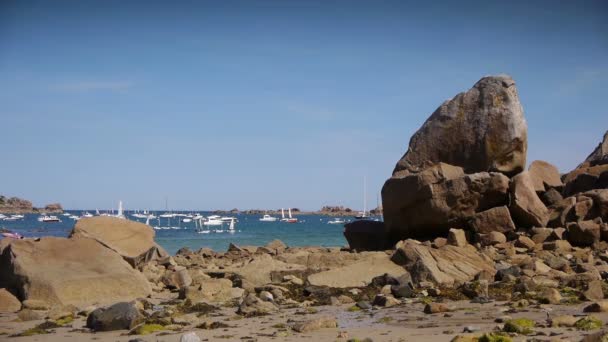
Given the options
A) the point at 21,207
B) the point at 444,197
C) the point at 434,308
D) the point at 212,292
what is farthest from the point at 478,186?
the point at 21,207

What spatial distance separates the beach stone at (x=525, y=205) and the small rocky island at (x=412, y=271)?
0.05 metres

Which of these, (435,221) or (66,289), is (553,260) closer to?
(435,221)

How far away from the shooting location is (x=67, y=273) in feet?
45.1

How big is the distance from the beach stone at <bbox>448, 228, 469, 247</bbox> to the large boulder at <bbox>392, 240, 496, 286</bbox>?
1.84 meters

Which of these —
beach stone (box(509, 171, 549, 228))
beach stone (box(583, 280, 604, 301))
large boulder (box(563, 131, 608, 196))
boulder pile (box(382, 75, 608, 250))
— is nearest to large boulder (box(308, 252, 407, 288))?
beach stone (box(583, 280, 604, 301))

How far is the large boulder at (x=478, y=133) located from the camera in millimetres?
22719

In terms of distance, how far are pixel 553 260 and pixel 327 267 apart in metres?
6.10

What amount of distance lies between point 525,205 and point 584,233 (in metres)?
2.13

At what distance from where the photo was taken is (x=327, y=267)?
18.1 meters

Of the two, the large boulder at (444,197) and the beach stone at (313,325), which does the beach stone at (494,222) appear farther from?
the beach stone at (313,325)

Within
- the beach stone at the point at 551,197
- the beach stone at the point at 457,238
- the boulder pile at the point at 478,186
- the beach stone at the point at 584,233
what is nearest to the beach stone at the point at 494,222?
the boulder pile at the point at 478,186

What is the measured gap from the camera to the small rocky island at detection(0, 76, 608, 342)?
408 inches

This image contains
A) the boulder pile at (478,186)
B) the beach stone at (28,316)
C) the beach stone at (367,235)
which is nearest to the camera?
the beach stone at (28,316)

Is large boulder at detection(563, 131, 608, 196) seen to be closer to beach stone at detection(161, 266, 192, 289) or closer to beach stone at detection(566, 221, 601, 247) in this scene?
beach stone at detection(566, 221, 601, 247)
